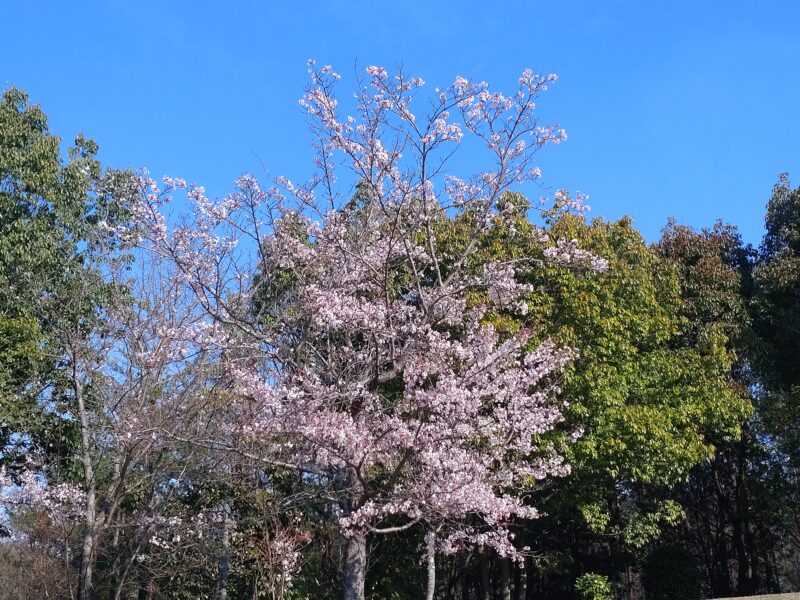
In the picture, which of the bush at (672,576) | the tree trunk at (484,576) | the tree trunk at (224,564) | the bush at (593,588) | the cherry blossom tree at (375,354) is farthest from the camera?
the tree trunk at (484,576)

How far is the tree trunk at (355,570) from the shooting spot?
763cm

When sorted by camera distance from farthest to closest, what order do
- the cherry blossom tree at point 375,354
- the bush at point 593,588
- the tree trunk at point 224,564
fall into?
the tree trunk at point 224,564 → the bush at point 593,588 → the cherry blossom tree at point 375,354

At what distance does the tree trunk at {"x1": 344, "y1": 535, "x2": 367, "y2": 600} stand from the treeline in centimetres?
2

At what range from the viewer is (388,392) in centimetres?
1170

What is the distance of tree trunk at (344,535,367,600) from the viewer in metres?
7.63

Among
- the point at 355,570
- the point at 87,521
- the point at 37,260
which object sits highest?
the point at 37,260

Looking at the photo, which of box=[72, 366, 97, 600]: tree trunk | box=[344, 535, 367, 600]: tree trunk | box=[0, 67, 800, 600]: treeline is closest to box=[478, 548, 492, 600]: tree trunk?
box=[0, 67, 800, 600]: treeline

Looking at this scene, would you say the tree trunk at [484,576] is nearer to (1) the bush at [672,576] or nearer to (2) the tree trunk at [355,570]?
(1) the bush at [672,576]

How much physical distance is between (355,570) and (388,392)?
4.15m

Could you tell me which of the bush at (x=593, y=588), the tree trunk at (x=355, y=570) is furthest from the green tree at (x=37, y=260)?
the bush at (x=593, y=588)

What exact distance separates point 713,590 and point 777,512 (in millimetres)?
3785

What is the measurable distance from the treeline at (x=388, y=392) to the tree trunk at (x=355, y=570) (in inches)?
0.9

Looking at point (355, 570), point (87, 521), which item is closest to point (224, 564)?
point (87, 521)

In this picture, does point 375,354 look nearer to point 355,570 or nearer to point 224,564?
point 355,570
